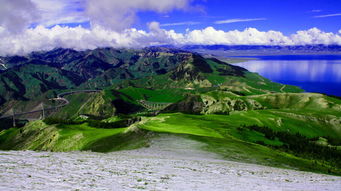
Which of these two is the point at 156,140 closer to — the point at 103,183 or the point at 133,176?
the point at 133,176

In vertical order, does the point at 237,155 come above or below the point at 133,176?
below

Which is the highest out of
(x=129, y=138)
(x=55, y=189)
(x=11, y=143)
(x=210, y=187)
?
(x=55, y=189)

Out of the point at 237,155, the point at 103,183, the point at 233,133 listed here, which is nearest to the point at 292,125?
the point at 233,133

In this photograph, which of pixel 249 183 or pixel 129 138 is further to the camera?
pixel 129 138

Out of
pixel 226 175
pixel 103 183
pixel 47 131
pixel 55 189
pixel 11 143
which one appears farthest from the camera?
pixel 11 143

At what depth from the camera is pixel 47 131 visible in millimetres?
141250

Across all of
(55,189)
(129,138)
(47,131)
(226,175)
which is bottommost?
(47,131)

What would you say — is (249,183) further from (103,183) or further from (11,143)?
(11,143)

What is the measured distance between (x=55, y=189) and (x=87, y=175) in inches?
254

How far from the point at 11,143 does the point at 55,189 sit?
606ft

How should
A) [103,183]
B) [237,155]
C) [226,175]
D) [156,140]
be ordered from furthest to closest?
[156,140] → [237,155] → [226,175] → [103,183]

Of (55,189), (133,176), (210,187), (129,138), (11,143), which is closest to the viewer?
(55,189)

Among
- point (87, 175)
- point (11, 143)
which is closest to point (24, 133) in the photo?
point (11, 143)

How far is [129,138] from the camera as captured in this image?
73.9 m
